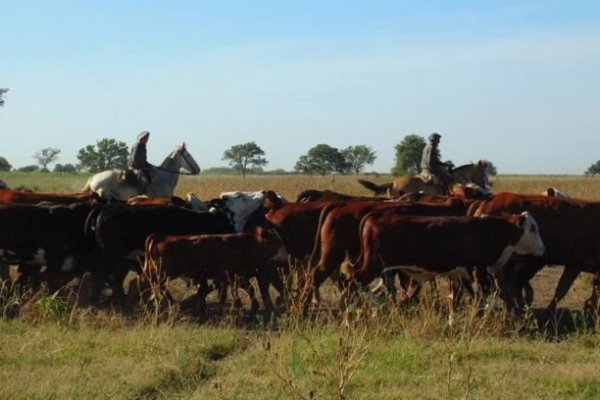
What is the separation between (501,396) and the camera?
23.0 ft

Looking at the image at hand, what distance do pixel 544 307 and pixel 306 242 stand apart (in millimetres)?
3490

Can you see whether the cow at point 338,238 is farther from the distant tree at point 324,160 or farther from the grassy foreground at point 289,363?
the distant tree at point 324,160

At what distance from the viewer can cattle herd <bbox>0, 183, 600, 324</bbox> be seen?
1023cm

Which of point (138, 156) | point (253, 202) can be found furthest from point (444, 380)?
Result: point (138, 156)

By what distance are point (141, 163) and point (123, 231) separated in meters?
7.99

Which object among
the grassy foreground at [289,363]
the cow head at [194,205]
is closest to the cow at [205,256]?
the grassy foreground at [289,363]

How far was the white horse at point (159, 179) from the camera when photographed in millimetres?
19188

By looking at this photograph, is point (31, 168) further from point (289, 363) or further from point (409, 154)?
point (289, 363)

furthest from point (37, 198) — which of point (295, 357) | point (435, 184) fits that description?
point (435, 184)

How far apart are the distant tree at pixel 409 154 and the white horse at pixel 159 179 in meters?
53.1

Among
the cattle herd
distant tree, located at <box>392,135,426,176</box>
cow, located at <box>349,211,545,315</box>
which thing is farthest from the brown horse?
distant tree, located at <box>392,135,426,176</box>

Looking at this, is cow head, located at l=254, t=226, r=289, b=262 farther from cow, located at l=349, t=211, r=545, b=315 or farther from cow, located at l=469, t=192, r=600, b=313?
cow, located at l=469, t=192, r=600, b=313

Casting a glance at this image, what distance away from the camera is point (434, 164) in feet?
69.0

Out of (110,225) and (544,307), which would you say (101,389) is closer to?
(110,225)
